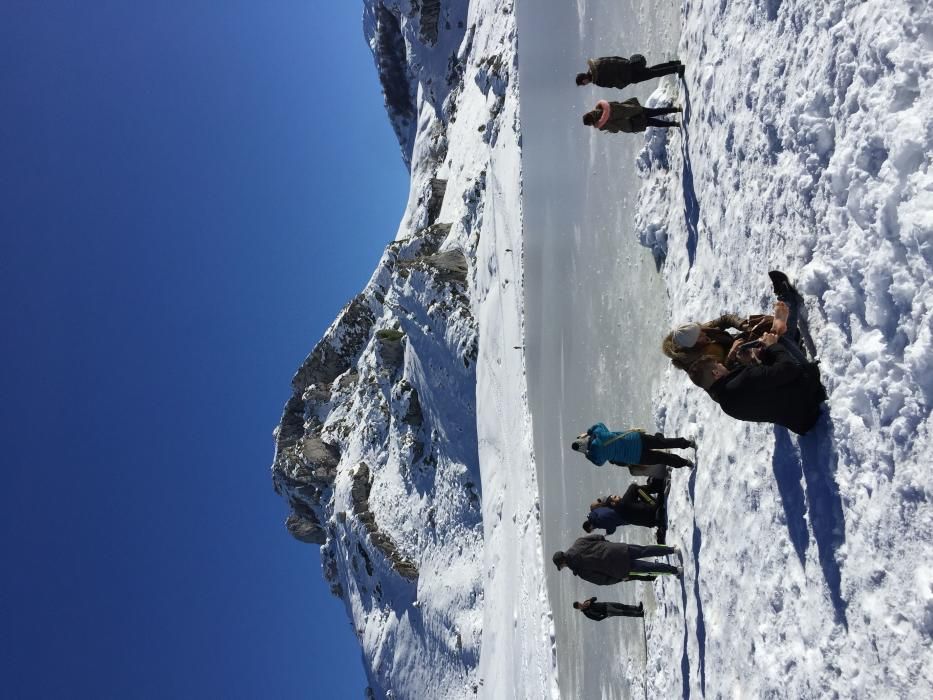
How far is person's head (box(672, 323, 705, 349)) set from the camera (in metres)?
5.31

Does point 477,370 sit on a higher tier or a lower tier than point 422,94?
lower

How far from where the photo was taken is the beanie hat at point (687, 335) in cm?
531

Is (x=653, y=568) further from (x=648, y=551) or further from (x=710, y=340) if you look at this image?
(x=710, y=340)

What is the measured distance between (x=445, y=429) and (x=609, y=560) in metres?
14.3

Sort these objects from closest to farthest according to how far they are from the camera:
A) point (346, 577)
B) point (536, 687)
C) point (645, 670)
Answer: point (645, 670) < point (536, 687) < point (346, 577)

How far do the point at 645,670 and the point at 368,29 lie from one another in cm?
4508

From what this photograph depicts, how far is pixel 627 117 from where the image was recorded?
870 centimetres

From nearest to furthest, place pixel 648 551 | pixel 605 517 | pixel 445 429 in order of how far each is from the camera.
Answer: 1. pixel 648 551
2. pixel 605 517
3. pixel 445 429

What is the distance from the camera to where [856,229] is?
479 centimetres


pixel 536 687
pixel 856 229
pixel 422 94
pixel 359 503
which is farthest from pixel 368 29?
pixel 856 229

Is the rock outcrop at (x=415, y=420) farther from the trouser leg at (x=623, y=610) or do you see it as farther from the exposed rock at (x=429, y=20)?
the trouser leg at (x=623, y=610)

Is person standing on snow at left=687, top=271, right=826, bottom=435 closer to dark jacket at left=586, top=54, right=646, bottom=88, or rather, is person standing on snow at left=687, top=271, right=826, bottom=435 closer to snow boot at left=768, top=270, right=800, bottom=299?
snow boot at left=768, top=270, right=800, bottom=299

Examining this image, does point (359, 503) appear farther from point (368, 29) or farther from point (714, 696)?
point (368, 29)

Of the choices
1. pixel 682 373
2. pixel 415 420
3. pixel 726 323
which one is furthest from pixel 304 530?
pixel 726 323
